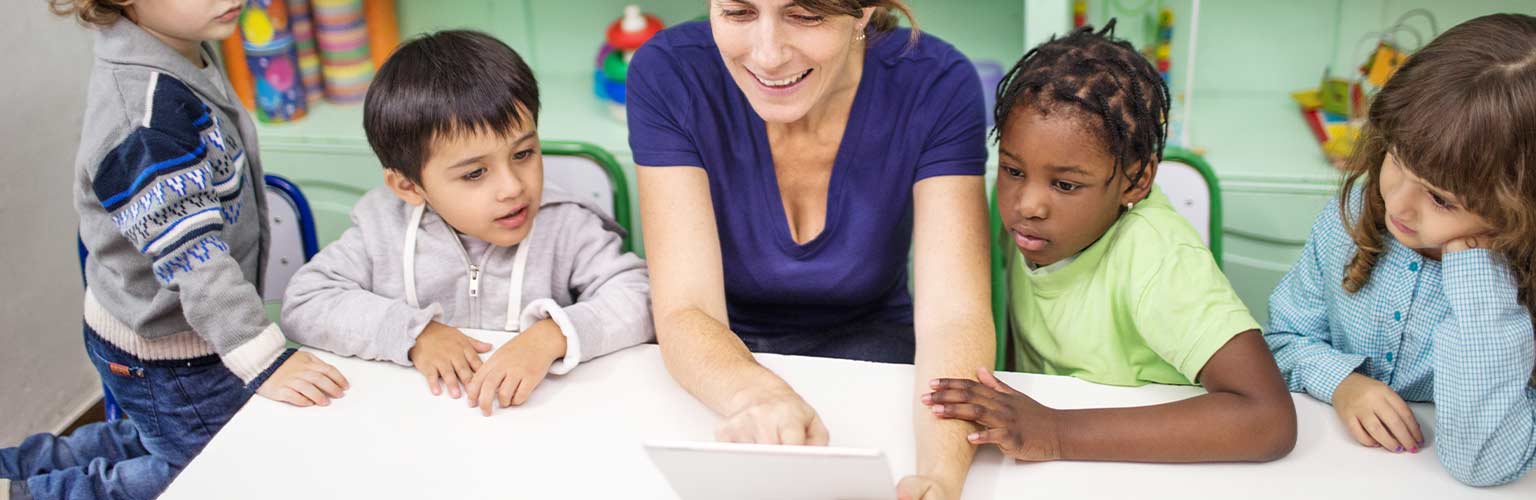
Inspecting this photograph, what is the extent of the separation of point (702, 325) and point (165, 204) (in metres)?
0.69

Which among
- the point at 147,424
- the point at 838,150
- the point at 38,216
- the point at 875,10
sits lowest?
the point at 147,424

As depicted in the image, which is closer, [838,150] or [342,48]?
[838,150]

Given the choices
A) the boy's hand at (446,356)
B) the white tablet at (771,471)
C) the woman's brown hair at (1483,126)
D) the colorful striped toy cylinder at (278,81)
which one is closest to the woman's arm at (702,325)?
the white tablet at (771,471)

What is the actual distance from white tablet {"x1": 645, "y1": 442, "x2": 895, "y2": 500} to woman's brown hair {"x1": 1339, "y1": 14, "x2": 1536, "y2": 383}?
0.65 meters

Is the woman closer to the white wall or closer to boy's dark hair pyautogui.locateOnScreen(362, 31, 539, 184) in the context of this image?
boy's dark hair pyautogui.locateOnScreen(362, 31, 539, 184)

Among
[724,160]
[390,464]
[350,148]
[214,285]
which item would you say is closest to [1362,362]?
[724,160]

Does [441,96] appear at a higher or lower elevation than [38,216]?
higher

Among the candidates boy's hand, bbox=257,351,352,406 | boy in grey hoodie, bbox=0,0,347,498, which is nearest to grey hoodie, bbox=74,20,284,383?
boy in grey hoodie, bbox=0,0,347,498

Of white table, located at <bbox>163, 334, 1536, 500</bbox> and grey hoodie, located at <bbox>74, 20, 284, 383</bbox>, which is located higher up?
grey hoodie, located at <bbox>74, 20, 284, 383</bbox>

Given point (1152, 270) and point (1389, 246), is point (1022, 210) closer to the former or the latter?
point (1152, 270)

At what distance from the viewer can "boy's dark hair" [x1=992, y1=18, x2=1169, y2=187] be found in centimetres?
135

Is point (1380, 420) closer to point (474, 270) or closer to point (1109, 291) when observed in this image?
point (1109, 291)

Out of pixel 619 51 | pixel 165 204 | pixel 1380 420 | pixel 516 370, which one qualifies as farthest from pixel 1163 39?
pixel 165 204

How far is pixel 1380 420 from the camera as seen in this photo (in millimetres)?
1184
